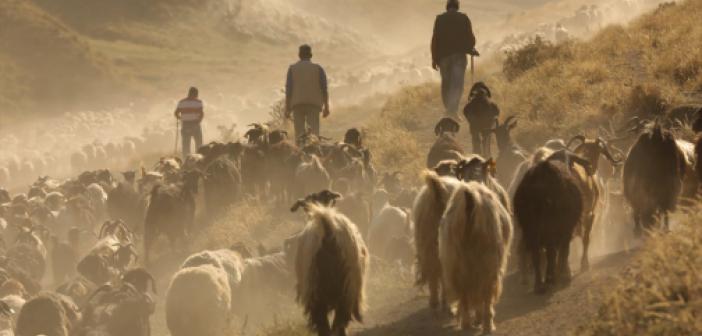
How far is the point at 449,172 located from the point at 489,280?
2347 mm

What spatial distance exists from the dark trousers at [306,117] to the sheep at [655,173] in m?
8.58

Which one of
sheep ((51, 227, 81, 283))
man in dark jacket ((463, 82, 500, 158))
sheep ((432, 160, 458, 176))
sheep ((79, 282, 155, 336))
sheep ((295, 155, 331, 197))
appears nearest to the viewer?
sheep ((432, 160, 458, 176))

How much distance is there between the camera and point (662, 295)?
252 inches

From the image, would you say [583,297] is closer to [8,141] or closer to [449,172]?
[449,172]

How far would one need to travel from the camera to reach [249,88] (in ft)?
211

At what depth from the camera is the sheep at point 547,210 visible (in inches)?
352

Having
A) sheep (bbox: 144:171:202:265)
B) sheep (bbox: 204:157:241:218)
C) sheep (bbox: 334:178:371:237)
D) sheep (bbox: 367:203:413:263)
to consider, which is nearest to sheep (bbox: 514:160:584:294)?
sheep (bbox: 367:203:413:263)

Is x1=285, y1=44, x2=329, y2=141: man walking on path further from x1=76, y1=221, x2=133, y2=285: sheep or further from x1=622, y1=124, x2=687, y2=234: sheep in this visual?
x1=622, y1=124, x2=687, y2=234: sheep

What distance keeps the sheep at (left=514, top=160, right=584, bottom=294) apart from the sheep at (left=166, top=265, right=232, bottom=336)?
4093 millimetres

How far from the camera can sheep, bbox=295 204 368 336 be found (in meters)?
8.61

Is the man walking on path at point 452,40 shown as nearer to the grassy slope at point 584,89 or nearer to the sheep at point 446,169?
the grassy slope at point 584,89

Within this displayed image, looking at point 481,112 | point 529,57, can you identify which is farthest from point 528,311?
point 529,57

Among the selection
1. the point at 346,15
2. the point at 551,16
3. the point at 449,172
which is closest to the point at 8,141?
the point at 551,16

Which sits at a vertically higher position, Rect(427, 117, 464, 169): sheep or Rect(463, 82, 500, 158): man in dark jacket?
Rect(463, 82, 500, 158): man in dark jacket
